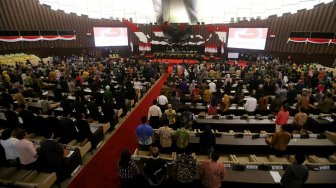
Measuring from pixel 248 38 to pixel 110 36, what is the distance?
619 inches

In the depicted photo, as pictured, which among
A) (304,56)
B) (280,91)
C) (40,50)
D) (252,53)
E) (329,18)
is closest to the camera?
(280,91)

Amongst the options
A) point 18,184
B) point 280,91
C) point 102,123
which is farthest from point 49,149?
point 280,91

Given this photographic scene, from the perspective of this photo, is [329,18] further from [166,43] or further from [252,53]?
[166,43]

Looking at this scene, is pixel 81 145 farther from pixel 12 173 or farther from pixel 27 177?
pixel 12 173

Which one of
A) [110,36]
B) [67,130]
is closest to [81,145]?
[67,130]

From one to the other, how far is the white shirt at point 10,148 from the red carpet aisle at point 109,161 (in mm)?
1395

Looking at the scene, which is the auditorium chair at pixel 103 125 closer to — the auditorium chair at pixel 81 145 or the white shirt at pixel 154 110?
the auditorium chair at pixel 81 145

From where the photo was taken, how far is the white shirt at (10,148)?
4.31 meters

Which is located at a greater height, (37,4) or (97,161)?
(37,4)

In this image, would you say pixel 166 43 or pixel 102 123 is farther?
pixel 166 43

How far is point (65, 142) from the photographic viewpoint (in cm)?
548

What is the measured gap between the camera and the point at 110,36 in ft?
79.9

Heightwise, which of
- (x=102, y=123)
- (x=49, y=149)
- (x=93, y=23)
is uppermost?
(x=93, y=23)

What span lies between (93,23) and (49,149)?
2272 cm
